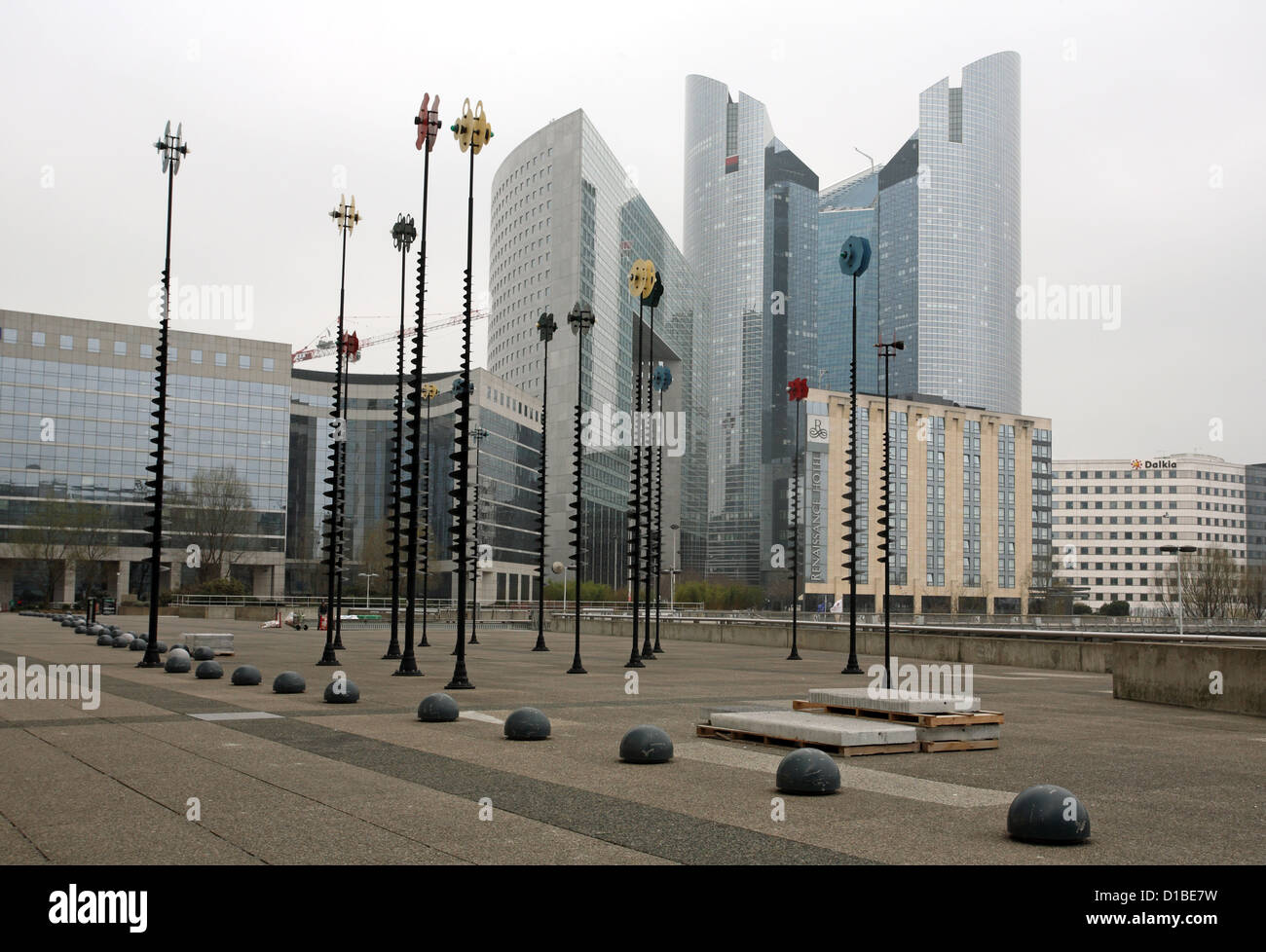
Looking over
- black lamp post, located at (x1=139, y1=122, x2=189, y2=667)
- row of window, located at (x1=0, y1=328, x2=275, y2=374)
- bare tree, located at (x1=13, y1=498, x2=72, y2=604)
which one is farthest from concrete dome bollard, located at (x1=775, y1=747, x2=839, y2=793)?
row of window, located at (x1=0, y1=328, x2=275, y2=374)

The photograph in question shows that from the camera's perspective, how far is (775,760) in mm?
14156

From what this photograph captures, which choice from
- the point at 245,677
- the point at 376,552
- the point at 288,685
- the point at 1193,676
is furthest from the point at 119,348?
the point at 1193,676

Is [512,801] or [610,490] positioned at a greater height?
[610,490]

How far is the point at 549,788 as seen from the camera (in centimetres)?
1152

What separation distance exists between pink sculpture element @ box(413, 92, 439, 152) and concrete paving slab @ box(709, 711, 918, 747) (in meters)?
18.6

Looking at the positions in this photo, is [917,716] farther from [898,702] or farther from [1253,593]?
[1253,593]

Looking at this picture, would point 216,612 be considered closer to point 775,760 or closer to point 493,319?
point 775,760

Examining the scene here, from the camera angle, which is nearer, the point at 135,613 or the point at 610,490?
the point at 135,613

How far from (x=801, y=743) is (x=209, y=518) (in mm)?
103795

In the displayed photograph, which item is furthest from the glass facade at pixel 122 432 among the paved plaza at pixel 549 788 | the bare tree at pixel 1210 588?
the paved plaza at pixel 549 788

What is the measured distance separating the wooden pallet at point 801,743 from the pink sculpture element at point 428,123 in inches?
725
